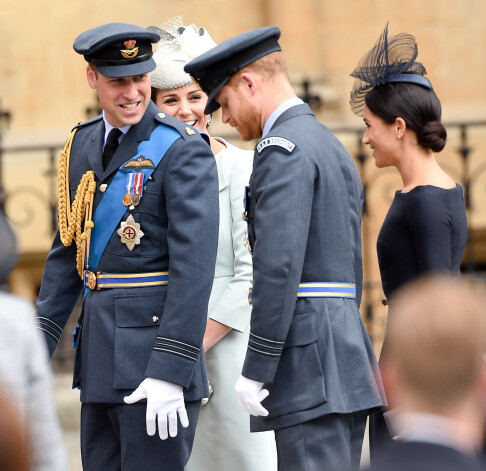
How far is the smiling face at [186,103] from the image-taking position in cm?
467

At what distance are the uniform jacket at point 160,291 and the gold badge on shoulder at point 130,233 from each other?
2cm

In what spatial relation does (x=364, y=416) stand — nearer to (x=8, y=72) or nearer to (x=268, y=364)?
(x=268, y=364)

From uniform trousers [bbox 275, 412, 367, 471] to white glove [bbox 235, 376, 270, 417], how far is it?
4.3 inches

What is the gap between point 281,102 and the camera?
3783 millimetres

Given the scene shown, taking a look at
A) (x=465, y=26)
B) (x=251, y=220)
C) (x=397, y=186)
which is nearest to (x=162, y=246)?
(x=251, y=220)

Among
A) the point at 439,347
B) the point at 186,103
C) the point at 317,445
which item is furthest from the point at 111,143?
the point at 439,347

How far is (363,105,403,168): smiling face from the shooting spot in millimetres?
4188

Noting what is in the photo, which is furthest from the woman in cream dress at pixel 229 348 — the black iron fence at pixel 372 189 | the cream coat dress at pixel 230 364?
the black iron fence at pixel 372 189

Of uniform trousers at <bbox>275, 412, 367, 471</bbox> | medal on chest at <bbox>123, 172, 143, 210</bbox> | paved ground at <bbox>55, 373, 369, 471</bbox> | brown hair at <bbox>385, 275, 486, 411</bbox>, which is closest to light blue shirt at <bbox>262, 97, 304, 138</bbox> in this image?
medal on chest at <bbox>123, 172, 143, 210</bbox>

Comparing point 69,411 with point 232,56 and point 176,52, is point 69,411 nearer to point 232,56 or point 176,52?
point 176,52

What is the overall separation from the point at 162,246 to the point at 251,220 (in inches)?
11.2

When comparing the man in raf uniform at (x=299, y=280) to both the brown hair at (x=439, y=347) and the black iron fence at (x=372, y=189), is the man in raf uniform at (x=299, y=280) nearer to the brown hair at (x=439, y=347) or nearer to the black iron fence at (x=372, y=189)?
the brown hair at (x=439, y=347)

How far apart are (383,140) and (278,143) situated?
71 centimetres

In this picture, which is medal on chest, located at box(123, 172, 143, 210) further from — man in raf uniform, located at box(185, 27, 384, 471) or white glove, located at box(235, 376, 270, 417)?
white glove, located at box(235, 376, 270, 417)
